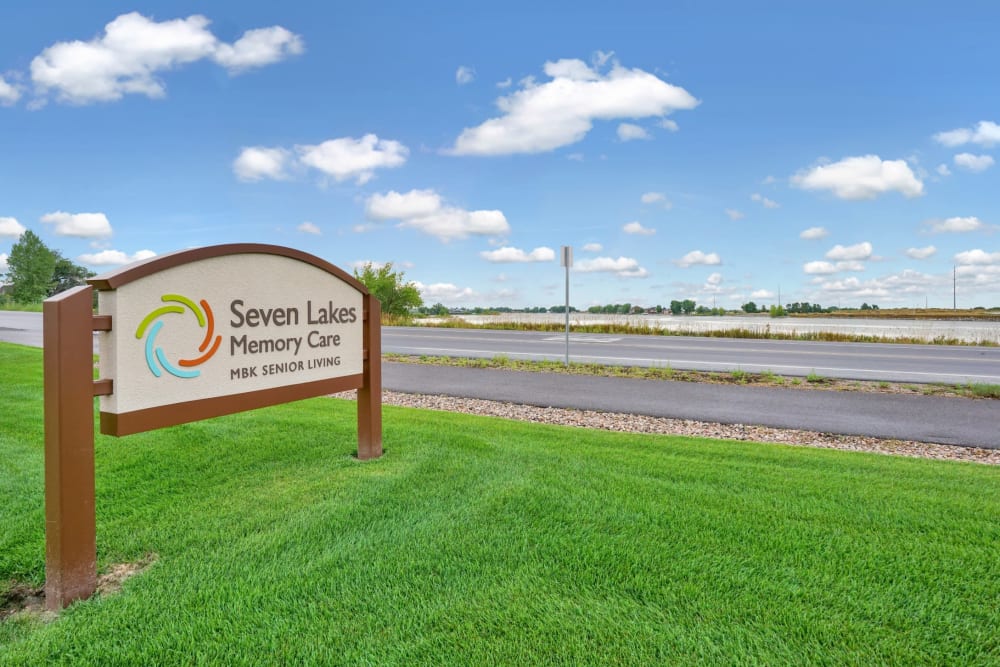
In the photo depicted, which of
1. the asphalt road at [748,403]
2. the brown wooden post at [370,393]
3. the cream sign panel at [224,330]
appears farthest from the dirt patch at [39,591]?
the asphalt road at [748,403]

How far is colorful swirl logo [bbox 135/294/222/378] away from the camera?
3.37 metres

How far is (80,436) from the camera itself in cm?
303

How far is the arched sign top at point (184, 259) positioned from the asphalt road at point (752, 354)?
10.4 m

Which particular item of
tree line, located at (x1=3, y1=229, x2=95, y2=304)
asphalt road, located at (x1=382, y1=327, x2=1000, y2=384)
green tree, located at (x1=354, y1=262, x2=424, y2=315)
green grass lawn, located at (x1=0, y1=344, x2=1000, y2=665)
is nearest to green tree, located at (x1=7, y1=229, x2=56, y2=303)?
tree line, located at (x1=3, y1=229, x2=95, y2=304)

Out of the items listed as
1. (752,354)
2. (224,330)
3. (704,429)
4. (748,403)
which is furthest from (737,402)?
Result: (752,354)

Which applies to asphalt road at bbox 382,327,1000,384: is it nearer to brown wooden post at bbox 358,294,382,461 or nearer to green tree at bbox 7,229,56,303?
brown wooden post at bbox 358,294,382,461

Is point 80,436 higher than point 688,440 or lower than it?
higher

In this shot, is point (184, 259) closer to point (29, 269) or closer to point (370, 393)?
point (370, 393)

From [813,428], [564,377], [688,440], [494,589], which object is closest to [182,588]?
[494,589]

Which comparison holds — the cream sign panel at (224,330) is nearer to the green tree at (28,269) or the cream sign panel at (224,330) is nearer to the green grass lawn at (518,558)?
the green grass lawn at (518,558)

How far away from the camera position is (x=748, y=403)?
8.91 meters

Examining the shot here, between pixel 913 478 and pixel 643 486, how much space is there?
238cm

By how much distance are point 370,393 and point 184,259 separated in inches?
84.5

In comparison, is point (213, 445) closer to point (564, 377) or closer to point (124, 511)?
point (124, 511)
